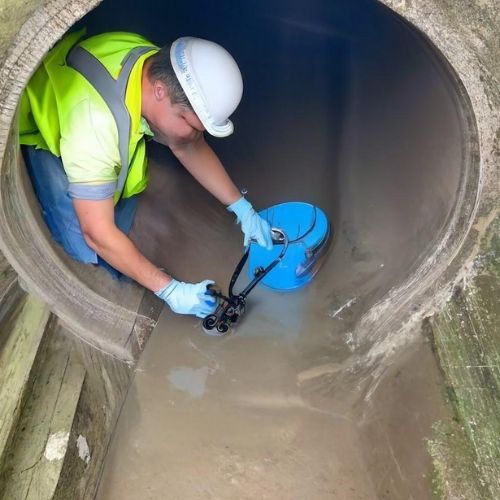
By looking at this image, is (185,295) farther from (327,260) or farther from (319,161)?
(319,161)

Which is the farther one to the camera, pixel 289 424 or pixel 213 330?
pixel 213 330

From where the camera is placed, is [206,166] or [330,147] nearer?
[206,166]

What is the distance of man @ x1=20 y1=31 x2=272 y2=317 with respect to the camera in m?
1.90

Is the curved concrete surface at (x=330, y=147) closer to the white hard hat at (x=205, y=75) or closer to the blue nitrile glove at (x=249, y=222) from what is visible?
the blue nitrile glove at (x=249, y=222)

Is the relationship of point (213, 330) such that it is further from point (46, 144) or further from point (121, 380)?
point (46, 144)

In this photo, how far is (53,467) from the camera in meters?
1.64

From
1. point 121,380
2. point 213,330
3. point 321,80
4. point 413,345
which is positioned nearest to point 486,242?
point 413,345

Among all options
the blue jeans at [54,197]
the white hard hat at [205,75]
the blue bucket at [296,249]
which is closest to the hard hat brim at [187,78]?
the white hard hat at [205,75]

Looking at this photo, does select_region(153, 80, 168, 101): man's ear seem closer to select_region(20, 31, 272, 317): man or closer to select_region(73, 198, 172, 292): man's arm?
select_region(20, 31, 272, 317): man

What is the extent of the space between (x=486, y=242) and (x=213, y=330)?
1.10 meters

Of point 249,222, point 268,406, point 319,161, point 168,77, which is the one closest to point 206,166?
point 249,222

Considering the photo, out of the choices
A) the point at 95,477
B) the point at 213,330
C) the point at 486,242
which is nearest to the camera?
the point at 486,242

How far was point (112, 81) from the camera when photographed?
1947 millimetres

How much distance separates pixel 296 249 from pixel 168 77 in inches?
38.7
